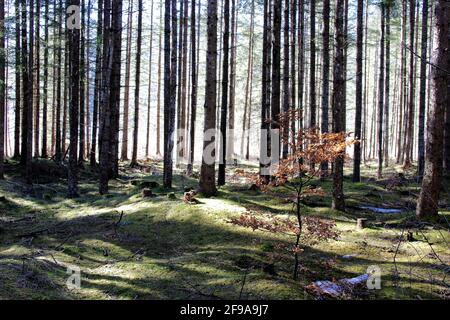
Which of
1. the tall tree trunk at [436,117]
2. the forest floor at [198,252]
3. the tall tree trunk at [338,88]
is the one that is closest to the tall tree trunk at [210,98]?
the forest floor at [198,252]

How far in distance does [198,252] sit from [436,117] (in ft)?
18.6

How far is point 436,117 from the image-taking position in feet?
28.5

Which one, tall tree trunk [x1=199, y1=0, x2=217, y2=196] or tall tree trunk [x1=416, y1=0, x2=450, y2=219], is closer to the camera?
tall tree trunk [x1=416, y1=0, x2=450, y2=219]

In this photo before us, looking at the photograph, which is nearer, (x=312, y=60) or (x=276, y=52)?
(x=276, y=52)

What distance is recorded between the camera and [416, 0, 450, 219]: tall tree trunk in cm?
852

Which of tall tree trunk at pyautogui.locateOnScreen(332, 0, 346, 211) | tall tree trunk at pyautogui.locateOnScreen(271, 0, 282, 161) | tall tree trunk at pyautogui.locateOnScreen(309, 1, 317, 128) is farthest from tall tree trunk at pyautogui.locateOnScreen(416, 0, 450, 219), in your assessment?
tall tree trunk at pyautogui.locateOnScreen(309, 1, 317, 128)

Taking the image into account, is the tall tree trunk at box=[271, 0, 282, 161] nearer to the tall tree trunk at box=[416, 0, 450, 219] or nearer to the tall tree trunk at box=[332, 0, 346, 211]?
the tall tree trunk at box=[332, 0, 346, 211]

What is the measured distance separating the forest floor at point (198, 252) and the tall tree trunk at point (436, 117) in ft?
1.61

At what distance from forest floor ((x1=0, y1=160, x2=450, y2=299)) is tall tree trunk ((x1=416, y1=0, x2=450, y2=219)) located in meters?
0.49

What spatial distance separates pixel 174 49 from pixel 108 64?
2.38m

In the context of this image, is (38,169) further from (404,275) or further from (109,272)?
(404,275)

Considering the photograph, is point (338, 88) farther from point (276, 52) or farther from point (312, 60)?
point (312, 60)

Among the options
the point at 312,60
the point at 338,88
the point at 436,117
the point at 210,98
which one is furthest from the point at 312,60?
the point at 436,117
